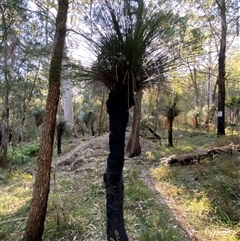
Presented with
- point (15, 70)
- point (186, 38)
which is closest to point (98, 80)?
point (186, 38)

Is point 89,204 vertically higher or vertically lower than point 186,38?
lower

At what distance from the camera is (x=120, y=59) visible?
1999 millimetres

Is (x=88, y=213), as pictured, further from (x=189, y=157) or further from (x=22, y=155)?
(x=22, y=155)

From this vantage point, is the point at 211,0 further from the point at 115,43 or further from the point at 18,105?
the point at 18,105

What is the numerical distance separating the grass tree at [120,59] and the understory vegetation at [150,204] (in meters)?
0.72

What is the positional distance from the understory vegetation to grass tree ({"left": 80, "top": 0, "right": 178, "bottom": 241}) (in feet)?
2.37

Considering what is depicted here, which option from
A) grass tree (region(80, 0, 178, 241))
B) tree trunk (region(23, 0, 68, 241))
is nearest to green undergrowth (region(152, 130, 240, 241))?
grass tree (region(80, 0, 178, 241))

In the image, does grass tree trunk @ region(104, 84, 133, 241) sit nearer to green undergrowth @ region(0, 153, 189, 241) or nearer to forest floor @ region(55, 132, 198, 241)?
green undergrowth @ region(0, 153, 189, 241)

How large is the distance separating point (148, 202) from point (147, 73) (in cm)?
232

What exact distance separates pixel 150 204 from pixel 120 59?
2.45 metres

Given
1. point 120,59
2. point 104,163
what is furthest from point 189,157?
point 120,59

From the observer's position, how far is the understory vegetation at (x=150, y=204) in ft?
10.1

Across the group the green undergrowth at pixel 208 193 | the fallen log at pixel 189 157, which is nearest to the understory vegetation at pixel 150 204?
the green undergrowth at pixel 208 193

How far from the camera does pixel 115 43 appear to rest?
2.02 meters
